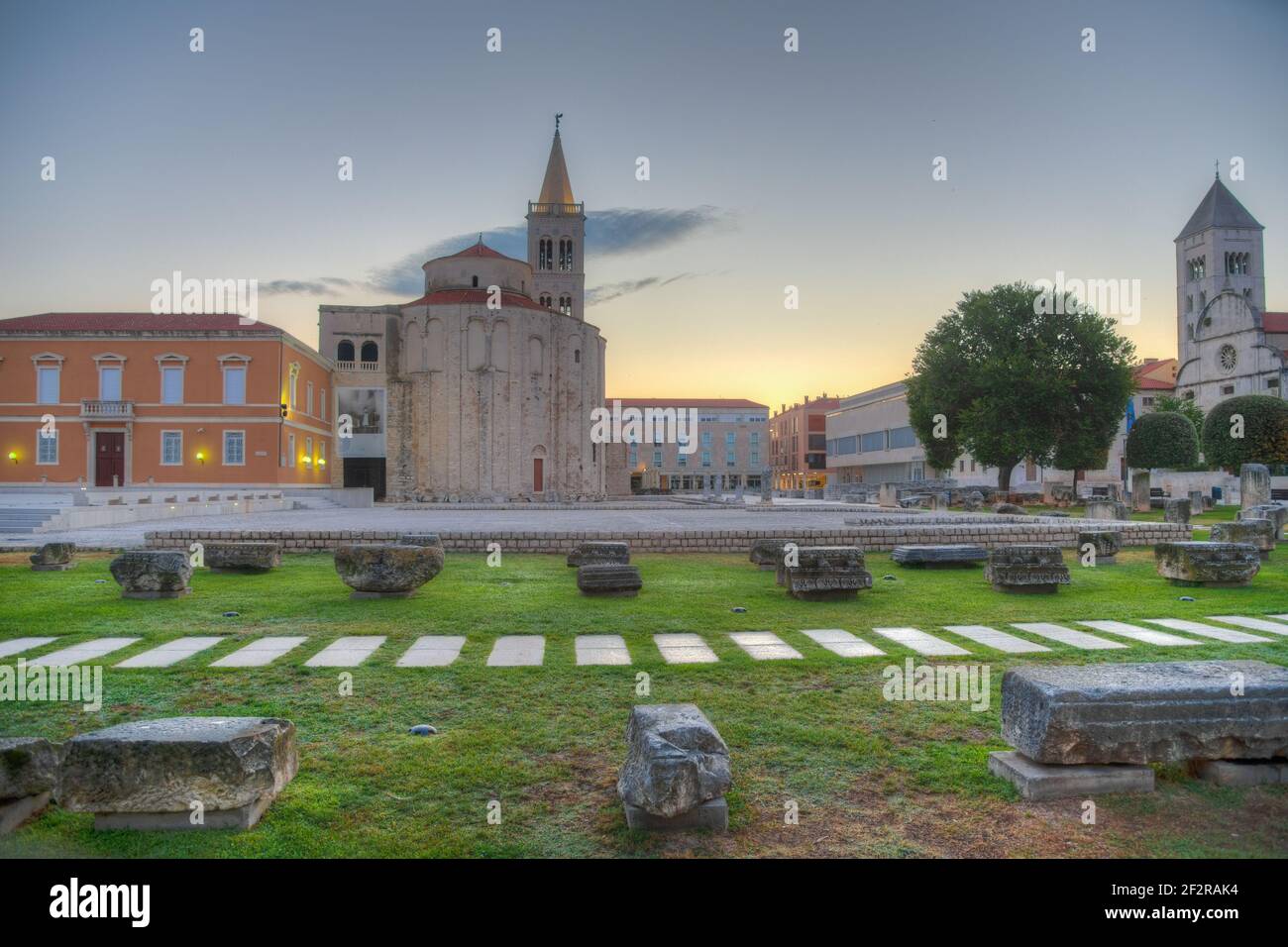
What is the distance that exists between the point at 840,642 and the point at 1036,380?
30.9m

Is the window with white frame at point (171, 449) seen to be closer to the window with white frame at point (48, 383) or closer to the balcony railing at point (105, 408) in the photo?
the balcony railing at point (105, 408)

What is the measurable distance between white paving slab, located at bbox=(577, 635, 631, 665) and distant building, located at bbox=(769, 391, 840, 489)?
92.8 m

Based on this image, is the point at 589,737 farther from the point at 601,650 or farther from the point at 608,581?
the point at 608,581

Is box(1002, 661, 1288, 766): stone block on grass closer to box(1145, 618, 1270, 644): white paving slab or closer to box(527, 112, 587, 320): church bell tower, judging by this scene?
box(1145, 618, 1270, 644): white paving slab

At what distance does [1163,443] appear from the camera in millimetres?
36906

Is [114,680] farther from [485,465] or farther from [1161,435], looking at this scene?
[485,465]

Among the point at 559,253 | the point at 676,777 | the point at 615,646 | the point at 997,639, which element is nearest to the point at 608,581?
the point at 615,646

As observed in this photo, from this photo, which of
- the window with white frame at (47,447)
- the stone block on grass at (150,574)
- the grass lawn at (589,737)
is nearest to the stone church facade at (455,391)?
the window with white frame at (47,447)

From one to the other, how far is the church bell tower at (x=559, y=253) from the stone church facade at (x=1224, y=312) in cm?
5143

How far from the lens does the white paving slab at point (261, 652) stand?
603 cm

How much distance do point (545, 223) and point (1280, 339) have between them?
6268cm

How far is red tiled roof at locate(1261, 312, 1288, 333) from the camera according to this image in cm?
6700

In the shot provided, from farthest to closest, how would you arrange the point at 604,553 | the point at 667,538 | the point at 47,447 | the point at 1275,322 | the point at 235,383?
1. the point at 1275,322
2. the point at 235,383
3. the point at 47,447
4. the point at 667,538
5. the point at 604,553
